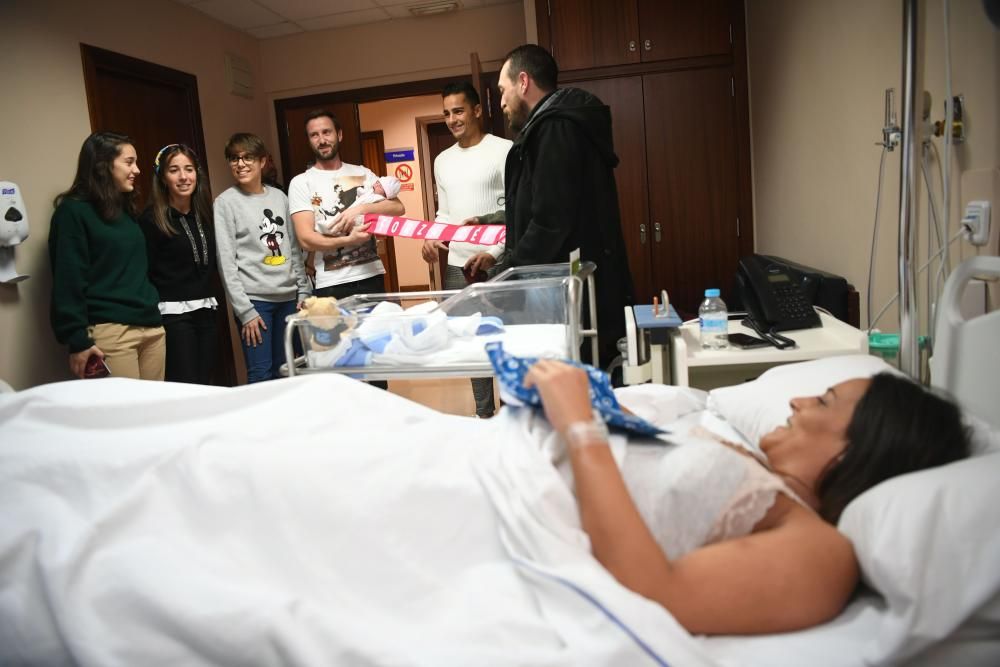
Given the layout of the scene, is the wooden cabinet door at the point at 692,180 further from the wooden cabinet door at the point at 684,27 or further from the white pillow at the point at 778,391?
the white pillow at the point at 778,391

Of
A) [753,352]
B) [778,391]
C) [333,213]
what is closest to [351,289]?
[333,213]

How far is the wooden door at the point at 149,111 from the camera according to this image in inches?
142

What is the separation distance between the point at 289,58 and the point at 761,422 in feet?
15.5

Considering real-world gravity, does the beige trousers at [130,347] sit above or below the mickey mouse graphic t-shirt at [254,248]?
below

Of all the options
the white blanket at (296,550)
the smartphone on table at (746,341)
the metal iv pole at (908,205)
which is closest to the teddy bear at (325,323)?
the white blanket at (296,550)

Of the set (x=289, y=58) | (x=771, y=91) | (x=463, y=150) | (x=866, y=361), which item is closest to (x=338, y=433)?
(x=866, y=361)

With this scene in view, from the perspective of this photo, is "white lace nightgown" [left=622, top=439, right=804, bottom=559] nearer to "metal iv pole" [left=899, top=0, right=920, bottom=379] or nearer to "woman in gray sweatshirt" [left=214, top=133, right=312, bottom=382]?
"metal iv pole" [left=899, top=0, right=920, bottom=379]

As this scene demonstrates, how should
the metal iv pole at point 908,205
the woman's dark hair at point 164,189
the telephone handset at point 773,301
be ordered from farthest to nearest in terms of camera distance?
the woman's dark hair at point 164,189
the telephone handset at point 773,301
the metal iv pole at point 908,205

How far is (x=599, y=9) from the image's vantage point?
398 cm

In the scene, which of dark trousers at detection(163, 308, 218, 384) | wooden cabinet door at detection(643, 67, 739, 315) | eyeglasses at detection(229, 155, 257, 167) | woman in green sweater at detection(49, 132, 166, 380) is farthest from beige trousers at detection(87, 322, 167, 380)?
wooden cabinet door at detection(643, 67, 739, 315)

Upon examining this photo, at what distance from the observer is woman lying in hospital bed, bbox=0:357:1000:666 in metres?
0.90

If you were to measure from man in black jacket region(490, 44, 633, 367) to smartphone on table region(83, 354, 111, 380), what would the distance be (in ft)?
5.90

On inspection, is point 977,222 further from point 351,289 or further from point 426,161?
point 426,161

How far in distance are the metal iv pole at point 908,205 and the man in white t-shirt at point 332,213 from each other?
2371 millimetres
